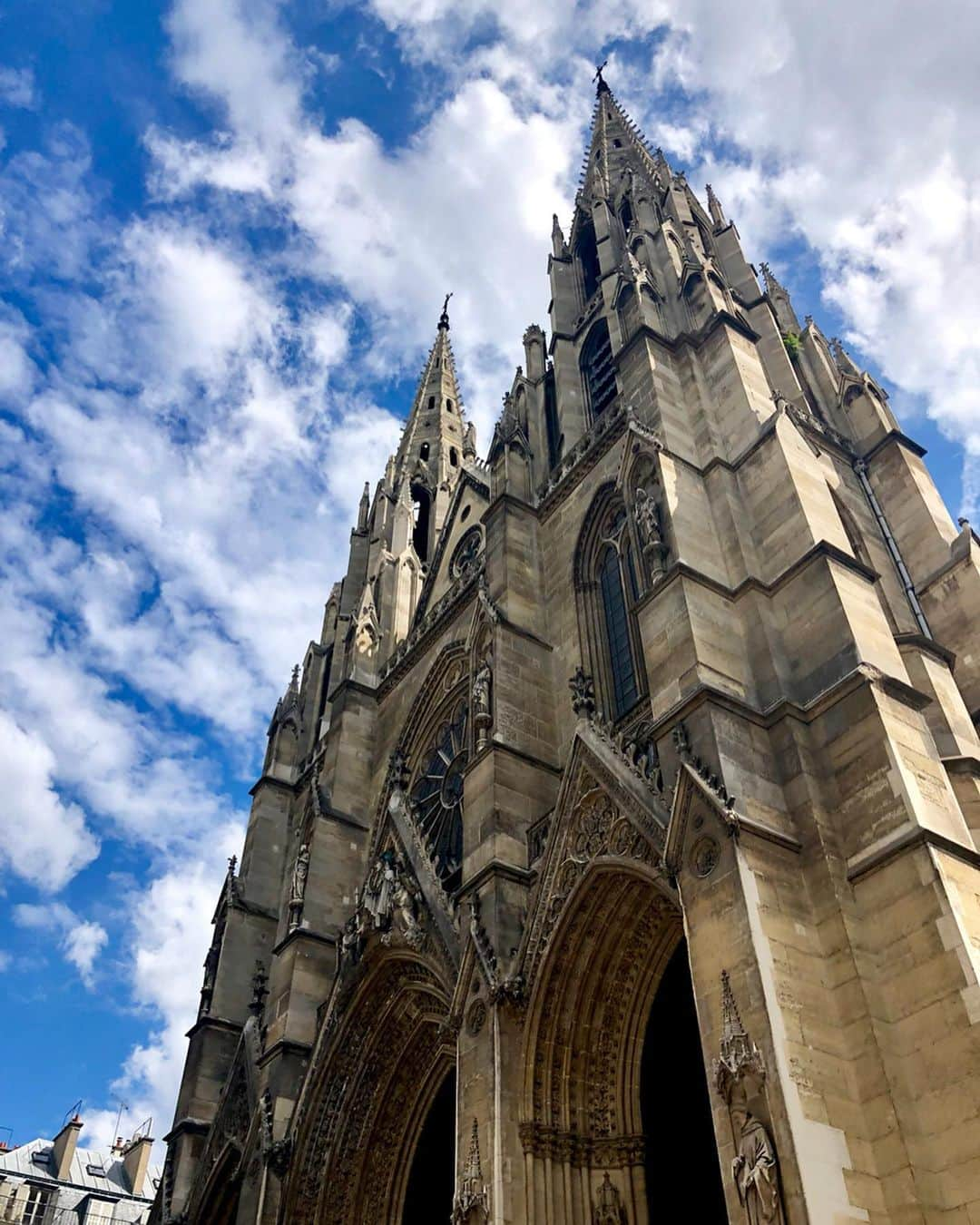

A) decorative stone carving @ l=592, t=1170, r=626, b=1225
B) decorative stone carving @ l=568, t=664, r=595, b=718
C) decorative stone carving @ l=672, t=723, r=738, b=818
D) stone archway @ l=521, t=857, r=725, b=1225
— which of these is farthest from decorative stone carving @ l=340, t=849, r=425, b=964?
decorative stone carving @ l=672, t=723, r=738, b=818

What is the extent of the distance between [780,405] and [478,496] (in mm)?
9985

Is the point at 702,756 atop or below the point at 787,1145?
atop

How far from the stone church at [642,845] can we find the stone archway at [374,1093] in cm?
4

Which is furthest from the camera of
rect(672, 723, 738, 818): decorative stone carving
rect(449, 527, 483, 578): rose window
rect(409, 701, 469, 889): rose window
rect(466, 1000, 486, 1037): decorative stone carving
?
rect(449, 527, 483, 578): rose window

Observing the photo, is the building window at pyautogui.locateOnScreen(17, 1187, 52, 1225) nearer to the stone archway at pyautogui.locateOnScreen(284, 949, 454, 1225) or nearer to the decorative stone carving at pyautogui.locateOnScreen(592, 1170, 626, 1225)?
the stone archway at pyautogui.locateOnScreen(284, 949, 454, 1225)

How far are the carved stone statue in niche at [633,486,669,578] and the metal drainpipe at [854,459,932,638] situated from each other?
376 cm

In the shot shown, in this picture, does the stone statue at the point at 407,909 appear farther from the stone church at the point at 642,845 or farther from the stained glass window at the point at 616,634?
the stained glass window at the point at 616,634

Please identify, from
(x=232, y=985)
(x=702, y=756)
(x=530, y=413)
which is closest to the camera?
(x=702, y=756)

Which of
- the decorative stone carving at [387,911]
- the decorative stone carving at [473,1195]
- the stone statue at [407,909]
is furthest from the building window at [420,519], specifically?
the decorative stone carving at [473,1195]

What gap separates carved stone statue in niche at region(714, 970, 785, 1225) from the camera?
755 centimetres

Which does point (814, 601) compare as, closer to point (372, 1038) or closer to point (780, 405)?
point (780, 405)

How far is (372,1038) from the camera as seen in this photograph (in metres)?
15.2

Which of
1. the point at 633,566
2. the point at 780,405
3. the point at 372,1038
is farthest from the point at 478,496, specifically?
the point at 372,1038

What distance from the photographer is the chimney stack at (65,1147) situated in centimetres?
3377
